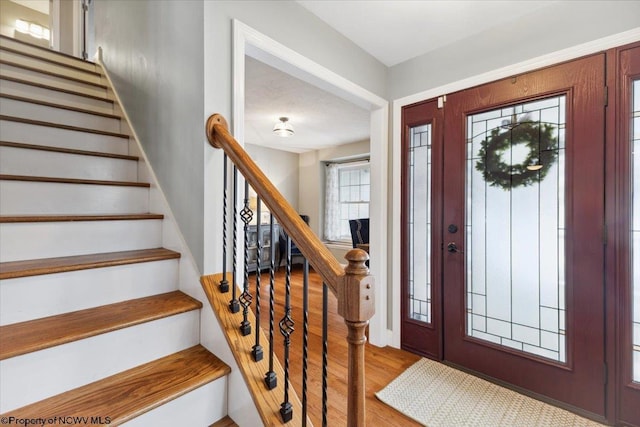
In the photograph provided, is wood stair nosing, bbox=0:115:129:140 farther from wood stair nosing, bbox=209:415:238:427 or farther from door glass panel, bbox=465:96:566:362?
door glass panel, bbox=465:96:566:362

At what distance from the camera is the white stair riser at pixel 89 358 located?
89 centimetres

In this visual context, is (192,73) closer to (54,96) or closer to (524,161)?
(54,96)

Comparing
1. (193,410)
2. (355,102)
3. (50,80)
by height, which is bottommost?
(193,410)

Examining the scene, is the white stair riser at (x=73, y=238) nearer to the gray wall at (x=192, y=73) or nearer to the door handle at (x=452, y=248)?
the gray wall at (x=192, y=73)

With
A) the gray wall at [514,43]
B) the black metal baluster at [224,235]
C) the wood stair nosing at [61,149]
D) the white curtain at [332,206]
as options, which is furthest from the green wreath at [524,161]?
the white curtain at [332,206]

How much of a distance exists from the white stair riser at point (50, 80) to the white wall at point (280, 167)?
2.89 meters

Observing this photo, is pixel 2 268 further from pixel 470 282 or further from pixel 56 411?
pixel 470 282

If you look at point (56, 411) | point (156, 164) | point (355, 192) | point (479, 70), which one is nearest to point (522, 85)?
point (479, 70)

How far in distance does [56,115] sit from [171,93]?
122 cm

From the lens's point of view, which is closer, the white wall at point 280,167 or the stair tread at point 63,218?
the stair tread at point 63,218

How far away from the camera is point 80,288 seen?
1200mm

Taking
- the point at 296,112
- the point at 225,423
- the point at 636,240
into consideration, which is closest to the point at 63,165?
the point at 225,423

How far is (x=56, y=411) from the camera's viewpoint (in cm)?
89

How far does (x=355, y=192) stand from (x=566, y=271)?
13.6 ft
